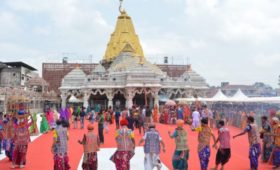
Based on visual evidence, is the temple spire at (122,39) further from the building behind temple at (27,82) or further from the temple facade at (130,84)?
the building behind temple at (27,82)

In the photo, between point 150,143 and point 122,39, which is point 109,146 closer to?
point 150,143

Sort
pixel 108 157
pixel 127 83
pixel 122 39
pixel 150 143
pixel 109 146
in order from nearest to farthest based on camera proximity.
→ pixel 150 143 < pixel 108 157 < pixel 109 146 < pixel 127 83 < pixel 122 39

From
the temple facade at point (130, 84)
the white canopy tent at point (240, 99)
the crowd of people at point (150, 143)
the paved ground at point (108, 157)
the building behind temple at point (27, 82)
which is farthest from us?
the building behind temple at point (27, 82)

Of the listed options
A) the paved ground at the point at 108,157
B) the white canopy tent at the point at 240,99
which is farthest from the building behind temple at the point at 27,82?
the paved ground at the point at 108,157

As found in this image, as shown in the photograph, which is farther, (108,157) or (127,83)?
(127,83)

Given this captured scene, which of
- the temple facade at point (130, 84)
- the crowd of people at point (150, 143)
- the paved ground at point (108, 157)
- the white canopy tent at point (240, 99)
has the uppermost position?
the temple facade at point (130, 84)

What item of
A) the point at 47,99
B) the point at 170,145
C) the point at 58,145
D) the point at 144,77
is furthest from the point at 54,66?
the point at 58,145

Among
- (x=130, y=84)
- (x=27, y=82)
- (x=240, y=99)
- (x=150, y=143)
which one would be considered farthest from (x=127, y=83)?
(x=150, y=143)

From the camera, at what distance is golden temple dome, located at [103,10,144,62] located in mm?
47469

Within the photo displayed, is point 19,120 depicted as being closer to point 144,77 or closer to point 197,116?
point 197,116

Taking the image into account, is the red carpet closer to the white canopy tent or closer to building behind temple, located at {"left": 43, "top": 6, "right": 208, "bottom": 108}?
the white canopy tent

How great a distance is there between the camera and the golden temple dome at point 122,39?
4747 centimetres

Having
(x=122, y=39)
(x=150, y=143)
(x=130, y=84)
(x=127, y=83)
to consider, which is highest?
(x=122, y=39)

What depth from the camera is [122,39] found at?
4778cm
